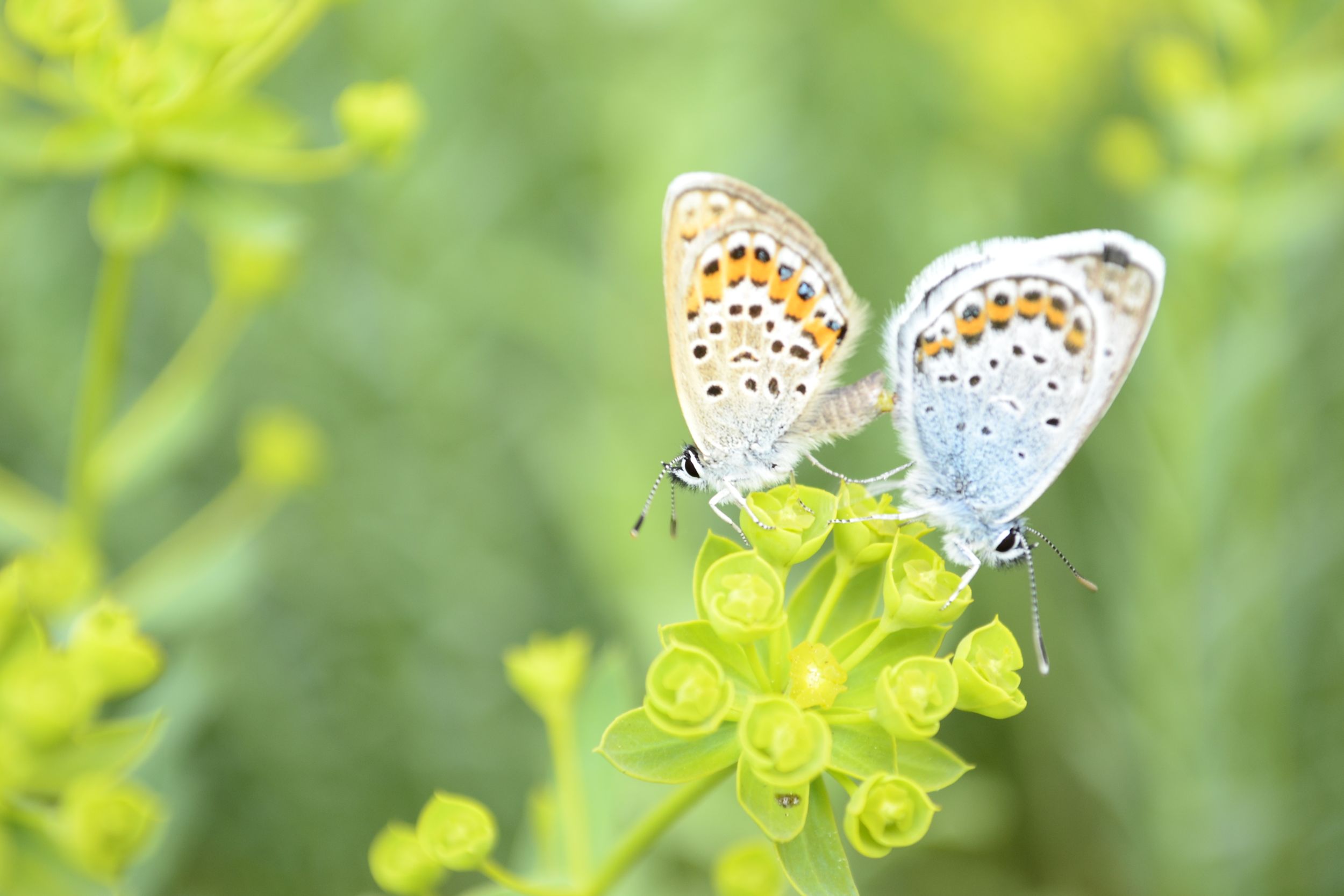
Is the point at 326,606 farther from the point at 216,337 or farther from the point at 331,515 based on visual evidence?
the point at 216,337

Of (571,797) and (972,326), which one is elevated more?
(972,326)

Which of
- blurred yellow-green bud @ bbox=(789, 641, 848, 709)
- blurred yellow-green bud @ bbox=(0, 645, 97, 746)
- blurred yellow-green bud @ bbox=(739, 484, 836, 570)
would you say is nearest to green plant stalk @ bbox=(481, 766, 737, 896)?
blurred yellow-green bud @ bbox=(789, 641, 848, 709)

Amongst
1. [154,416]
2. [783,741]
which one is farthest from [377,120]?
[783,741]

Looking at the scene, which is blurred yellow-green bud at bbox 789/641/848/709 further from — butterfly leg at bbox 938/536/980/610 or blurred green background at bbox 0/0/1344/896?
blurred green background at bbox 0/0/1344/896

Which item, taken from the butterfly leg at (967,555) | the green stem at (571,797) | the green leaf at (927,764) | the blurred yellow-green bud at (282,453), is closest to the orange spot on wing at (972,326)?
the butterfly leg at (967,555)

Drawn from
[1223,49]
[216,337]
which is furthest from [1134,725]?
[216,337]

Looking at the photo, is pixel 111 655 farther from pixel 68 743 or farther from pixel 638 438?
pixel 638 438
